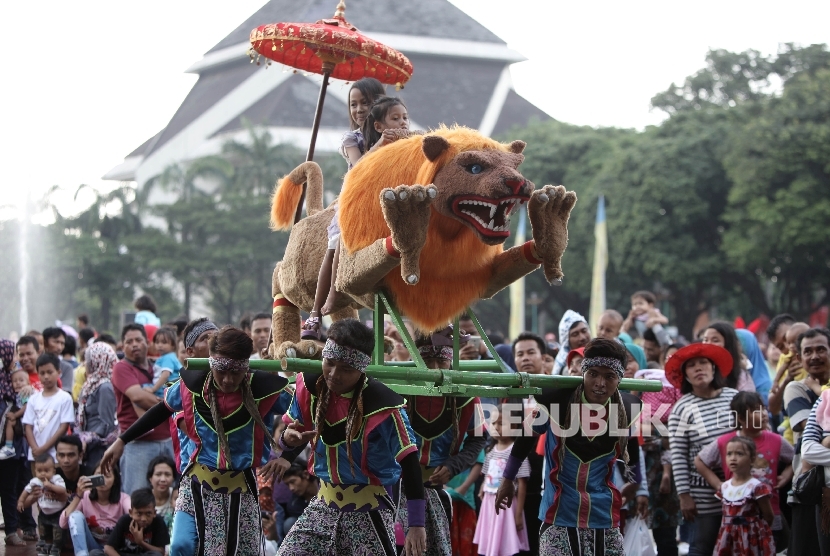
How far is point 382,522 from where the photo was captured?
17.7 ft

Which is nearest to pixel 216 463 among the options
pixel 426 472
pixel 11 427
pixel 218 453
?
pixel 218 453

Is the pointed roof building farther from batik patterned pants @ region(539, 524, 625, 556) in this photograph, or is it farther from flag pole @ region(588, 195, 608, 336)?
batik patterned pants @ region(539, 524, 625, 556)

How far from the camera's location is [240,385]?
19.5ft

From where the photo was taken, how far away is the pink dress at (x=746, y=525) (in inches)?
269

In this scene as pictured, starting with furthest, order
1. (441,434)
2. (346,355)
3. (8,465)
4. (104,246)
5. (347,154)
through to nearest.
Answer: (104,246) → (8,465) → (441,434) → (347,154) → (346,355)

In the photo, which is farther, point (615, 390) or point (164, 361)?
point (164, 361)

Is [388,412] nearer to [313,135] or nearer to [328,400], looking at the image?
[328,400]

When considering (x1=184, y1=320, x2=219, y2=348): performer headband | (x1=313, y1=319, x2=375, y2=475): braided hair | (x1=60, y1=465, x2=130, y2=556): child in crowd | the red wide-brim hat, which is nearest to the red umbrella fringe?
(x1=184, y1=320, x2=219, y2=348): performer headband

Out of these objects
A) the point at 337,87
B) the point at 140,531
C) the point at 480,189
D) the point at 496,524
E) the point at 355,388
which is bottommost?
the point at 140,531

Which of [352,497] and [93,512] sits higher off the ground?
[352,497]

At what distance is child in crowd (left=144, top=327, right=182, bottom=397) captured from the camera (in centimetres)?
860

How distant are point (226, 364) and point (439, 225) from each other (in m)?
1.25

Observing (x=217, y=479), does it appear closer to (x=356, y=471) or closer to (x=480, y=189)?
(x=356, y=471)

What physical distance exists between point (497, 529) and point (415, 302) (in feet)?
7.22
